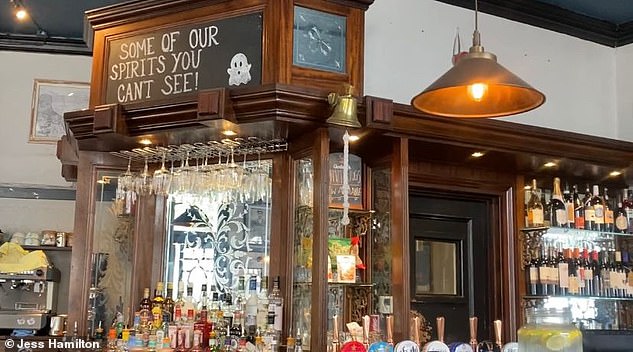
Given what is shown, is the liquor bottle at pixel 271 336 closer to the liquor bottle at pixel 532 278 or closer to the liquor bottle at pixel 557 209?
the liquor bottle at pixel 532 278

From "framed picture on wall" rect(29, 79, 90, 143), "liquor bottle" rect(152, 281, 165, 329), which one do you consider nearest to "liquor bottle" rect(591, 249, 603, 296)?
"liquor bottle" rect(152, 281, 165, 329)

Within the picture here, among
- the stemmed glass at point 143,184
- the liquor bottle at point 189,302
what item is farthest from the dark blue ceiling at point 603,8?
the liquor bottle at point 189,302

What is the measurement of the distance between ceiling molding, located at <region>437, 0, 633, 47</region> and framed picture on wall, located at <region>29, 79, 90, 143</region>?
134 inches

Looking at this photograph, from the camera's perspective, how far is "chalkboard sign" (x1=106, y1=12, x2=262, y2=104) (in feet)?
11.1

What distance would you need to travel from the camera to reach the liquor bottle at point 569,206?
15.0 feet

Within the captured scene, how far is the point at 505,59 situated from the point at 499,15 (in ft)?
0.97

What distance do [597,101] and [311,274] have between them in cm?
277

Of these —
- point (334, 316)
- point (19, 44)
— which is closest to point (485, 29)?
point (334, 316)

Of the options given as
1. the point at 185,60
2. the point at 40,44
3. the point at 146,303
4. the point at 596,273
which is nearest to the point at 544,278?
the point at 596,273

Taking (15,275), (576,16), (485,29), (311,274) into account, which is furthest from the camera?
(15,275)

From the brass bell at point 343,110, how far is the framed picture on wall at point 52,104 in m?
3.62

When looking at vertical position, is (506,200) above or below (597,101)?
below

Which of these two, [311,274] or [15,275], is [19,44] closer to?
[15,275]

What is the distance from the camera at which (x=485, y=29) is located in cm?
457
